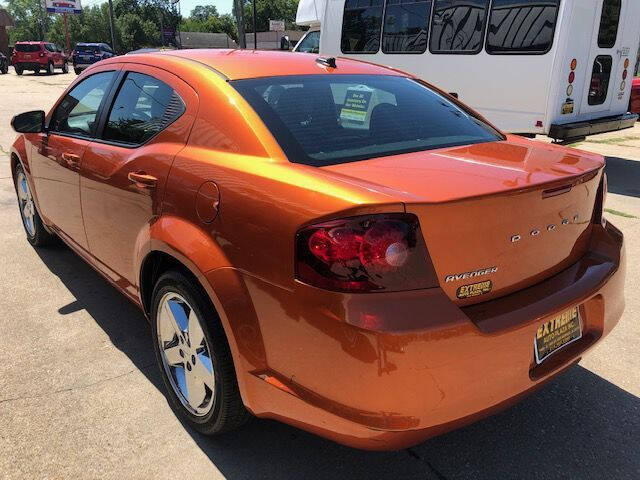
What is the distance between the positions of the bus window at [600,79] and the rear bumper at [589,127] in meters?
0.32

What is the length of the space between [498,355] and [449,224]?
471 mm

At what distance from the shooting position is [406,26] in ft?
30.7

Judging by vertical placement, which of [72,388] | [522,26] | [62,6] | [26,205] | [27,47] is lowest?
[72,388]

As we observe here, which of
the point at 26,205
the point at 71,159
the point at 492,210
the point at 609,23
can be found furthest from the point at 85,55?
the point at 492,210

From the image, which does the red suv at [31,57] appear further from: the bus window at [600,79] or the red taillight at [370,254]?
the red taillight at [370,254]

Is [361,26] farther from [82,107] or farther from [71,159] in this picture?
[71,159]

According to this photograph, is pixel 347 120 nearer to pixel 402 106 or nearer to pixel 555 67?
pixel 402 106

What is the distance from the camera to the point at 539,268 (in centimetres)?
210

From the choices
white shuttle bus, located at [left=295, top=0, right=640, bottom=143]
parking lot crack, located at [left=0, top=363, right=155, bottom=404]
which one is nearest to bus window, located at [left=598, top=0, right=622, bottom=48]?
white shuttle bus, located at [left=295, top=0, right=640, bottom=143]

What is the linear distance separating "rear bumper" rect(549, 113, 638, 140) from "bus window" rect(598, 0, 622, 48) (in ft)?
3.65

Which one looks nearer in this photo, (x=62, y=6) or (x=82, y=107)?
(x=82, y=107)

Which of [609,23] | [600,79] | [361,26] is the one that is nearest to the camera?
[609,23]

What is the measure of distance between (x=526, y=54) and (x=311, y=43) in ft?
17.3

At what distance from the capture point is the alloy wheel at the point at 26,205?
4645 mm
